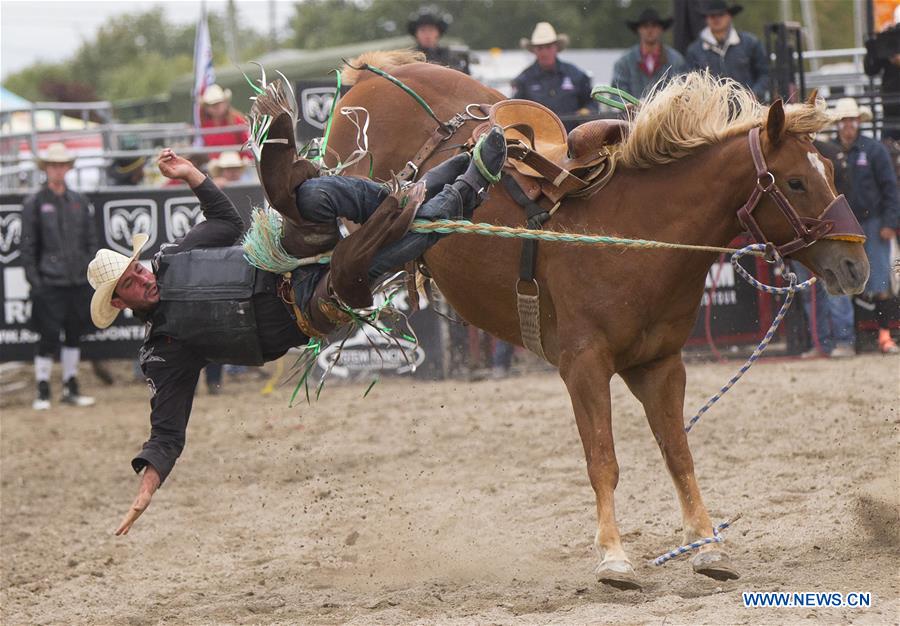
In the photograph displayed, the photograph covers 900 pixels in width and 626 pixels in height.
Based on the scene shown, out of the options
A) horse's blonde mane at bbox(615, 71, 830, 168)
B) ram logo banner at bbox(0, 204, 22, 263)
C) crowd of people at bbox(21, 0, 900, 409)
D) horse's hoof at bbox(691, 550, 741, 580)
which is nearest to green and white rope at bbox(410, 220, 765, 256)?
horse's blonde mane at bbox(615, 71, 830, 168)

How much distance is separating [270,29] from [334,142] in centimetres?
5062

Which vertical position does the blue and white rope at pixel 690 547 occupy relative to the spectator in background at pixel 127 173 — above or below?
below

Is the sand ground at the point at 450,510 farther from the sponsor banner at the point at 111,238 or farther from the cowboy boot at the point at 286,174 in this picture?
the cowboy boot at the point at 286,174

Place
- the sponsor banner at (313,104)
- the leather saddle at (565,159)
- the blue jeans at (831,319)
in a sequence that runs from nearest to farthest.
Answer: the leather saddle at (565,159)
the blue jeans at (831,319)
the sponsor banner at (313,104)

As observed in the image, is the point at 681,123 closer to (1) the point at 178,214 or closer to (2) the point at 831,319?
(2) the point at 831,319

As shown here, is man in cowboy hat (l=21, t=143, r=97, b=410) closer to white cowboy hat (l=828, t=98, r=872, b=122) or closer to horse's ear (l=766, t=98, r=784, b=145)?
white cowboy hat (l=828, t=98, r=872, b=122)

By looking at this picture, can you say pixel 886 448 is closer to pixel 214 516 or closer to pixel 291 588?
pixel 291 588

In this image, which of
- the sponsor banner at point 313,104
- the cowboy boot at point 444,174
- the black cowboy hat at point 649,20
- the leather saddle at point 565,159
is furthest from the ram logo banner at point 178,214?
the cowboy boot at point 444,174

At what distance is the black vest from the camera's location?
16.2 ft

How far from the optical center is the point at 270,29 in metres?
54.5

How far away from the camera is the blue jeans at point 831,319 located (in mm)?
9320

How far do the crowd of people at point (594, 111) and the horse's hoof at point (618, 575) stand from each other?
484 cm

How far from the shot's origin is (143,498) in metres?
4.67

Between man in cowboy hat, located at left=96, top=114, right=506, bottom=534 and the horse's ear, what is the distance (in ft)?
3.42
